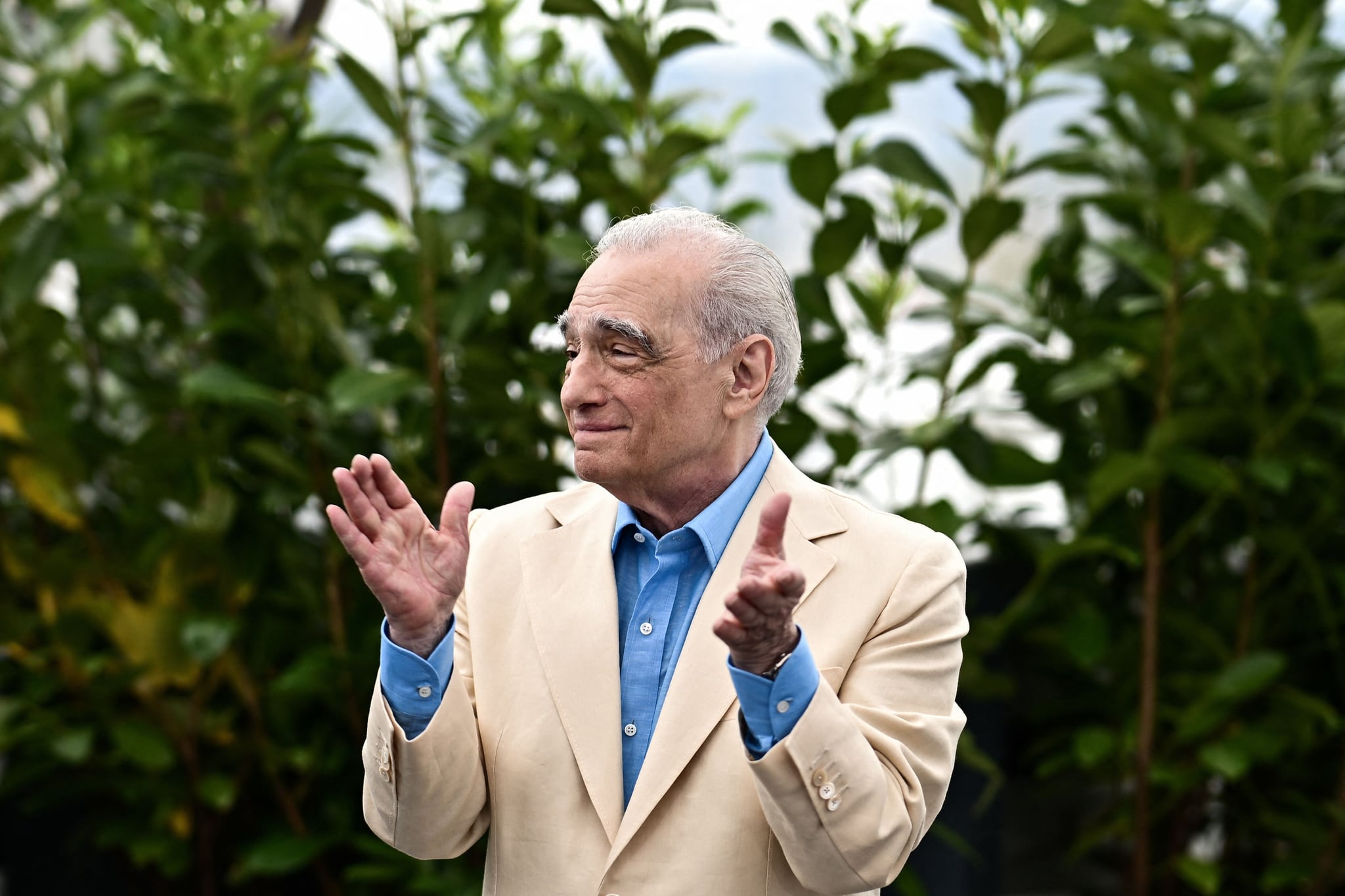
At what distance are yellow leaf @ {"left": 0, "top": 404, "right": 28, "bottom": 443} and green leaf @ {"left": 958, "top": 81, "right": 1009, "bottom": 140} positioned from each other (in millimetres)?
1571

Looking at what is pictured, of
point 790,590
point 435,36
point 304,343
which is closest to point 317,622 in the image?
point 304,343

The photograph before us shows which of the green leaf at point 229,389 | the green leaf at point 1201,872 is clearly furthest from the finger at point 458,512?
the green leaf at point 1201,872

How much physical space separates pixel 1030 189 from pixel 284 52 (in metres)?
1.61

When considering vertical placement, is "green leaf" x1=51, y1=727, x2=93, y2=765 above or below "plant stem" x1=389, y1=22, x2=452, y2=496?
below

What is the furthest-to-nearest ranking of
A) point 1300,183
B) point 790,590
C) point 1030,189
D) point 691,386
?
point 1030,189 < point 1300,183 < point 691,386 < point 790,590

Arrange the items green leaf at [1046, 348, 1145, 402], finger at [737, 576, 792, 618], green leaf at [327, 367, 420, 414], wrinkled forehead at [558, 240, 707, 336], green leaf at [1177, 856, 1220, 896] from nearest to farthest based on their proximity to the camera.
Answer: finger at [737, 576, 792, 618], wrinkled forehead at [558, 240, 707, 336], green leaf at [327, 367, 420, 414], green leaf at [1046, 348, 1145, 402], green leaf at [1177, 856, 1220, 896]

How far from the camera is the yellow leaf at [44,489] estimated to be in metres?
2.25

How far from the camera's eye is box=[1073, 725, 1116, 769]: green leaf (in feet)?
7.12

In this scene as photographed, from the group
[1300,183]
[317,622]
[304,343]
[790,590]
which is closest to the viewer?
[790,590]

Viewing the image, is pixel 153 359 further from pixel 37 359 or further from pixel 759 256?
pixel 759 256

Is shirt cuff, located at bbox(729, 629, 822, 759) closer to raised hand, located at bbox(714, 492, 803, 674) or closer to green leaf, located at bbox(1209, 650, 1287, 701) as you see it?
raised hand, located at bbox(714, 492, 803, 674)

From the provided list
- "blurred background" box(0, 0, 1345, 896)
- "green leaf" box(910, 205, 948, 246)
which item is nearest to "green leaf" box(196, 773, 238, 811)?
"blurred background" box(0, 0, 1345, 896)

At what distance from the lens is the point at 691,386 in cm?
113

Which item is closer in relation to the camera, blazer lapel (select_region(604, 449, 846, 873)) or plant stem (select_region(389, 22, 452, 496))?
blazer lapel (select_region(604, 449, 846, 873))
